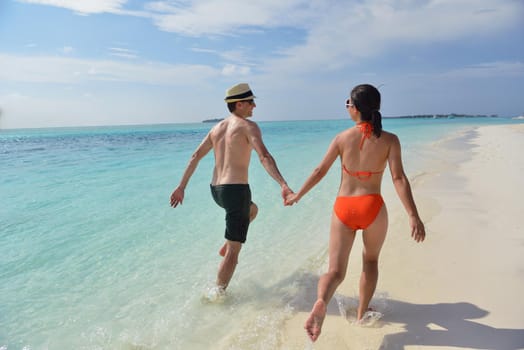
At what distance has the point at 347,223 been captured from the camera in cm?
287

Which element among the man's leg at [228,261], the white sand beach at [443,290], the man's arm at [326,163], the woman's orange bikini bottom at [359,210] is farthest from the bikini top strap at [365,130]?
the man's leg at [228,261]

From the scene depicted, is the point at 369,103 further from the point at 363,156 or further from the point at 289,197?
the point at 289,197

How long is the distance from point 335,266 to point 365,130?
3.36 feet

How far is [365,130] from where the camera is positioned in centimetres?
281

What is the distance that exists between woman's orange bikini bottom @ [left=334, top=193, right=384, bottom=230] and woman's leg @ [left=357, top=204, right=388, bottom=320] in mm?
57

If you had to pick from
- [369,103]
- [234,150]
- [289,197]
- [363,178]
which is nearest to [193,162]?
[234,150]

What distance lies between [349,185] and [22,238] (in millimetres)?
5710

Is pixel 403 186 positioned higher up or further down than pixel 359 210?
higher up

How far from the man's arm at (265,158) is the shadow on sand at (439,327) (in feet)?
3.96

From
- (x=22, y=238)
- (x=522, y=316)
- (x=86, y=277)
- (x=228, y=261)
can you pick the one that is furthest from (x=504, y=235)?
(x=22, y=238)

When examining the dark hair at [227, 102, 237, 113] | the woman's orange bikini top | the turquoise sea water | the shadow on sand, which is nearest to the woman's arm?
the woman's orange bikini top

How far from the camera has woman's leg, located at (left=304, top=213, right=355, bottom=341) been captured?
2.54 m

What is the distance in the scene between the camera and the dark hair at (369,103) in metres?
2.76

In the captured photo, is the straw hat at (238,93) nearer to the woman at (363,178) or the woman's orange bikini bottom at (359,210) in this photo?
the woman at (363,178)
